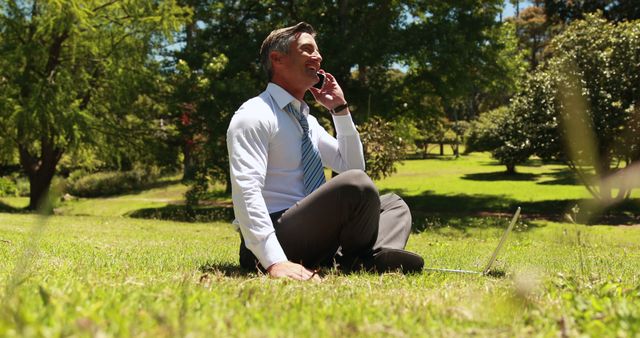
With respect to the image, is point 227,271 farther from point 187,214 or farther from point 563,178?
point 563,178

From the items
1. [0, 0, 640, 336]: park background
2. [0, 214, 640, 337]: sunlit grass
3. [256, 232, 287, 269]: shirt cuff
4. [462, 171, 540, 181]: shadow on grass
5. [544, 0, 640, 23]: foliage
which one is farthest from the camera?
[462, 171, 540, 181]: shadow on grass

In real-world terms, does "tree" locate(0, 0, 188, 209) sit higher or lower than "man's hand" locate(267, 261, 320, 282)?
higher

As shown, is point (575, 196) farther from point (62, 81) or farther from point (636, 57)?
point (62, 81)

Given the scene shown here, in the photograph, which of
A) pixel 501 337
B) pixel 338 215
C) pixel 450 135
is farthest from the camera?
pixel 450 135

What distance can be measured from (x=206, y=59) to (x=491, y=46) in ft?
33.1

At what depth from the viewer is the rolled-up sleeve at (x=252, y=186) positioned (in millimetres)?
3238

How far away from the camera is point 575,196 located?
2359cm

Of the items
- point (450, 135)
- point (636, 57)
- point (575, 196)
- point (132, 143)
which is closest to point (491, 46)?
point (636, 57)

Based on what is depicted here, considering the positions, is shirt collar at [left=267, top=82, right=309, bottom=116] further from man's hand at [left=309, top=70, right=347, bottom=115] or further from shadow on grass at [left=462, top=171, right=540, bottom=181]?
shadow on grass at [left=462, top=171, right=540, bottom=181]

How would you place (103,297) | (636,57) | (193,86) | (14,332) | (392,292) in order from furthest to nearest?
1. (193,86)
2. (636,57)
3. (392,292)
4. (103,297)
5. (14,332)

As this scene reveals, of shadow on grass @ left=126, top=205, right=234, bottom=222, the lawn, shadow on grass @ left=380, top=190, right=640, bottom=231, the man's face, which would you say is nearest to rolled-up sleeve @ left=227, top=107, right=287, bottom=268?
the lawn

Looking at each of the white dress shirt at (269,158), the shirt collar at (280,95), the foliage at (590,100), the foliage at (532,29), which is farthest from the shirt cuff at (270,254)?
the foliage at (532,29)

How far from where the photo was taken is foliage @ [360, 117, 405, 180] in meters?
16.5

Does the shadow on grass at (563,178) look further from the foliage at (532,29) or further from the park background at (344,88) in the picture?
the foliage at (532,29)
